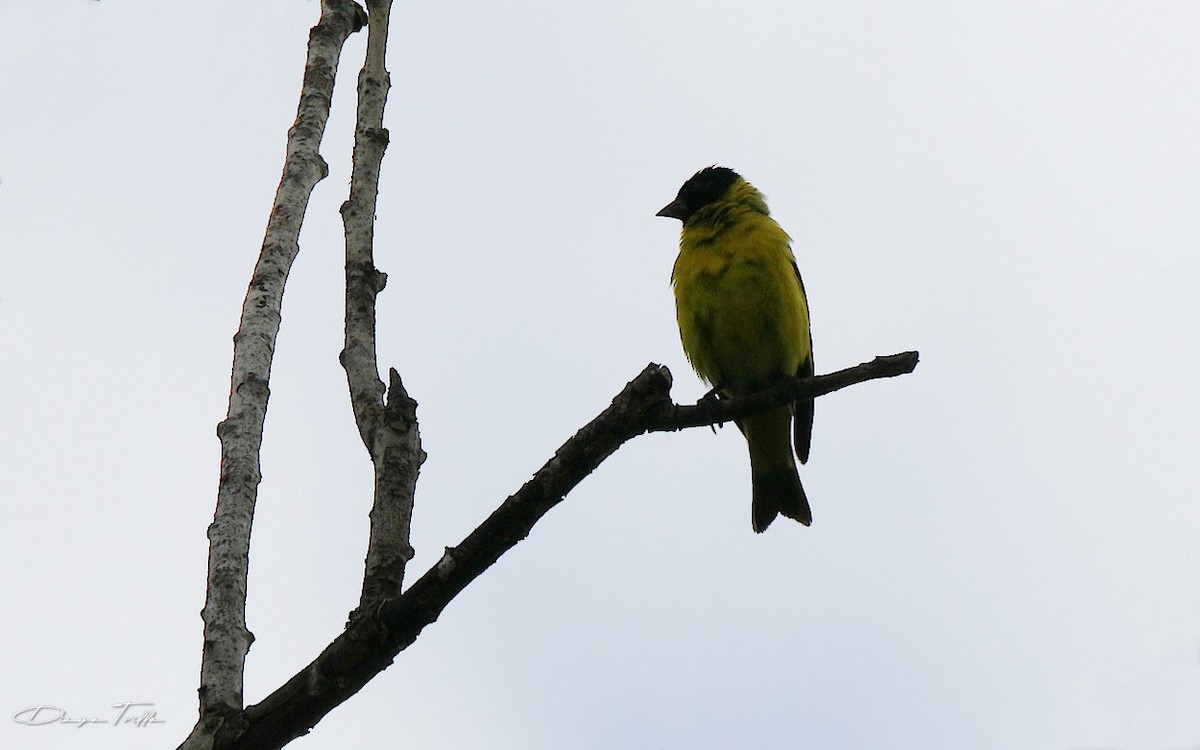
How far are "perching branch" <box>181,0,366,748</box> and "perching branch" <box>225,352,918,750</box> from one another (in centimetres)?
11

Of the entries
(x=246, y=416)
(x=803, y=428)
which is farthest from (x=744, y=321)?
(x=246, y=416)

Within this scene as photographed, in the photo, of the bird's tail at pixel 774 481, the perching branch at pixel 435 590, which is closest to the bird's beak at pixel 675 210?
the bird's tail at pixel 774 481

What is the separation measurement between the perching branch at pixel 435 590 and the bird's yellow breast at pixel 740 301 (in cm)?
285

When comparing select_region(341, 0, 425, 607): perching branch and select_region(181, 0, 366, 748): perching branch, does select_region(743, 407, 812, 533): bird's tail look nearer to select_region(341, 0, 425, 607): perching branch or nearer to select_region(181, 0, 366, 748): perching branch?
select_region(341, 0, 425, 607): perching branch

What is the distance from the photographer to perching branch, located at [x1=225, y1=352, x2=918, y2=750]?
2.64 m

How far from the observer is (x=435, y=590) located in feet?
8.82

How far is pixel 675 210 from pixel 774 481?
5.22 ft

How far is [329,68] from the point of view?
154 inches

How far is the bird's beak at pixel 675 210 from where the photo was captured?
666cm

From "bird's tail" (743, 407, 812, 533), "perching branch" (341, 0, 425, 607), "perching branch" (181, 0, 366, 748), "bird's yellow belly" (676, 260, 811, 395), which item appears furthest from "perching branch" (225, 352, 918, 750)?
"bird's tail" (743, 407, 812, 533)

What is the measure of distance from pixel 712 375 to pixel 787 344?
0.49 meters

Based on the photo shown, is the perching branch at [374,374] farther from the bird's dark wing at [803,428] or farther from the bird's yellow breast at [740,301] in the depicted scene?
the bird's dark wing at [803,428]

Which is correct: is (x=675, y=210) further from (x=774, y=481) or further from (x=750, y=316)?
(x=774, y=481)

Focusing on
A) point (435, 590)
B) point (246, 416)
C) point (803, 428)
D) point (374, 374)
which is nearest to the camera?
point (435, 590)
